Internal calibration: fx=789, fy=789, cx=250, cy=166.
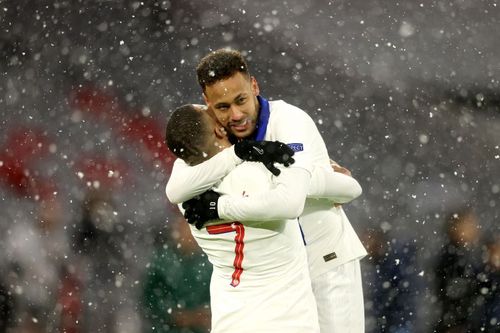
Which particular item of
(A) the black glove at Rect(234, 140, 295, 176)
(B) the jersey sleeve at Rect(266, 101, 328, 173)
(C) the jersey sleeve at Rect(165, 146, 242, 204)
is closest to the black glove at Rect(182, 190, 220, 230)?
(C) the jersey sleeve at Rect(165, 146, 242, 204)

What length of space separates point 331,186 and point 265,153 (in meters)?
0.43

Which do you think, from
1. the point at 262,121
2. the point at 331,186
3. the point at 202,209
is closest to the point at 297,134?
the point at 262,121

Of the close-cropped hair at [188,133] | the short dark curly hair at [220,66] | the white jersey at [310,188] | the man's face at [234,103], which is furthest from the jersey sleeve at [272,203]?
the short dark curly hair at [220,66]

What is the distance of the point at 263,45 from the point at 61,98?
79.1 inches

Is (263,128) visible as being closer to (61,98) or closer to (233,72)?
(233,72)

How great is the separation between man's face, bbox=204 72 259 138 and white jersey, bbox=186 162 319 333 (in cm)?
29

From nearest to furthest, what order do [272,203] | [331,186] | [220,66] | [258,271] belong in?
[272,203] → [258,271] → [220,66] → [331,186]

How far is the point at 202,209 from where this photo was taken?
2379 mm

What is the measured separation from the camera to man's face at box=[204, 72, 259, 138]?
8.52 feet

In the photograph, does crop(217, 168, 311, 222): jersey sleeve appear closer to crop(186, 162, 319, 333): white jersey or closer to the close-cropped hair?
crop(186, 162, 319, 333): white jersey

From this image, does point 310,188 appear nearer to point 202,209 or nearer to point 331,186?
point 331,186

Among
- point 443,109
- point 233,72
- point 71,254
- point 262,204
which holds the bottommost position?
point 71,254

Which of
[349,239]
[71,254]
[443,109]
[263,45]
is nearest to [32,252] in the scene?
[71,254]

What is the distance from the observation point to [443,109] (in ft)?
25.0
